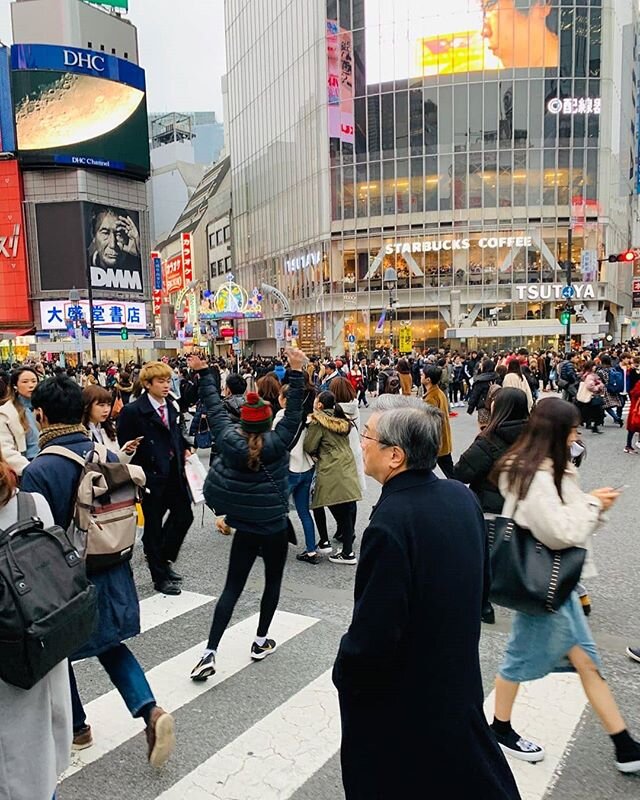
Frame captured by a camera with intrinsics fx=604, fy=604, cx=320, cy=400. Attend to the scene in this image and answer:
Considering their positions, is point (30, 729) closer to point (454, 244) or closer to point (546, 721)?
point (546, 721)

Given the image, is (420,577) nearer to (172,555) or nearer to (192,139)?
(172,555)

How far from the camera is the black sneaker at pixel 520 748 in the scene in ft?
10.2

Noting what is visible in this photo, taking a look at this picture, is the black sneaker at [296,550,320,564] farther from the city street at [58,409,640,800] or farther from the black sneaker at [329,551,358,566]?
the city street at [58,409,640,800]

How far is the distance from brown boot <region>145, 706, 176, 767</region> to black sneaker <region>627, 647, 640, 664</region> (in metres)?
3.05

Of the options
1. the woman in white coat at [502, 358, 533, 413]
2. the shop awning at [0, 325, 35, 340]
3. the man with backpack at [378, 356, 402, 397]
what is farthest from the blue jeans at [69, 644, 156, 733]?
the shop awning at [0, 325, 35, 340]

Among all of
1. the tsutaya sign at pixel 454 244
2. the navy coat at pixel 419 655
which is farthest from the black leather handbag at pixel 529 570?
the tsutaya sign at pixel 454 244

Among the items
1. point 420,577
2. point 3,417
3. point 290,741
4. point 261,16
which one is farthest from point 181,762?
point 261,16

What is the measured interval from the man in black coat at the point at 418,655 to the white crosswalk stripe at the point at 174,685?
2.02m

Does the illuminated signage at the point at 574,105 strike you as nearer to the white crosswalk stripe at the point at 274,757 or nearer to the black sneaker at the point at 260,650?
the black sneaker at the point at 260,650

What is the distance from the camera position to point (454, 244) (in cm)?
4456

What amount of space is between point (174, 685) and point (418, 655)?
8.86 feet

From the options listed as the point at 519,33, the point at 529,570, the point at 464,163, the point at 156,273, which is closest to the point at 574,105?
the point at 519,33

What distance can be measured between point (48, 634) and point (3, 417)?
4.28 meters

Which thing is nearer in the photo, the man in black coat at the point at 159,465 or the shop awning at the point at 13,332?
the man in black coat at the point at 159,465
